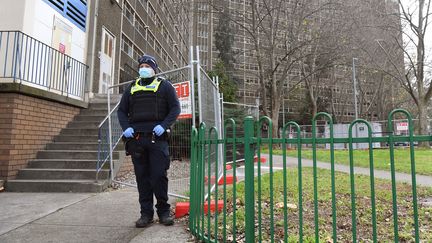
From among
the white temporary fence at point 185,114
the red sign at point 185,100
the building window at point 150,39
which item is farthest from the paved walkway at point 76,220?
the building window at point 150,39

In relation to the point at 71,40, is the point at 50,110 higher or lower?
lower

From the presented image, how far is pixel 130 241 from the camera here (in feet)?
12.4

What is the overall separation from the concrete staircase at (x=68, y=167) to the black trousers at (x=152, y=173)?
273cm

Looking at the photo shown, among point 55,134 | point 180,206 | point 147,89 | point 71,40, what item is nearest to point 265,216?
point 180,206

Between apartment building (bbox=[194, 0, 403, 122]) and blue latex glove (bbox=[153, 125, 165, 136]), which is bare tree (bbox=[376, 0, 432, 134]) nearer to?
apartment building (bbox=[194, 0, 403, 122])

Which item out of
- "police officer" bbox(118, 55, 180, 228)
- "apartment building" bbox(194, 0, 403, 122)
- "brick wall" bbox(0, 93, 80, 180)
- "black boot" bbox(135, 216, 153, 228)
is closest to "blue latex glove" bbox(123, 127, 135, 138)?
"police officer" bbox(118, 55, 180, 228)

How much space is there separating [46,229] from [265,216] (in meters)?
2.73

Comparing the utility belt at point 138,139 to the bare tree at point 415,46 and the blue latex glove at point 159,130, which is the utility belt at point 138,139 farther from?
the bare tree at point 415,46

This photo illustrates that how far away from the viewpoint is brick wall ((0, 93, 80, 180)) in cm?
700

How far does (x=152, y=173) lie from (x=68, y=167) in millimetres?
4096

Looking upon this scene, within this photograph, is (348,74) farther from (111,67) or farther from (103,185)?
(103,185)

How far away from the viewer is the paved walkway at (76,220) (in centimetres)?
393

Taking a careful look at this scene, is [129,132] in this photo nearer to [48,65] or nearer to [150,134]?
[150,134]

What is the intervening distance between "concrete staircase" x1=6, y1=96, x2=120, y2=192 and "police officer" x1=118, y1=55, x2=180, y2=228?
9.00ft
